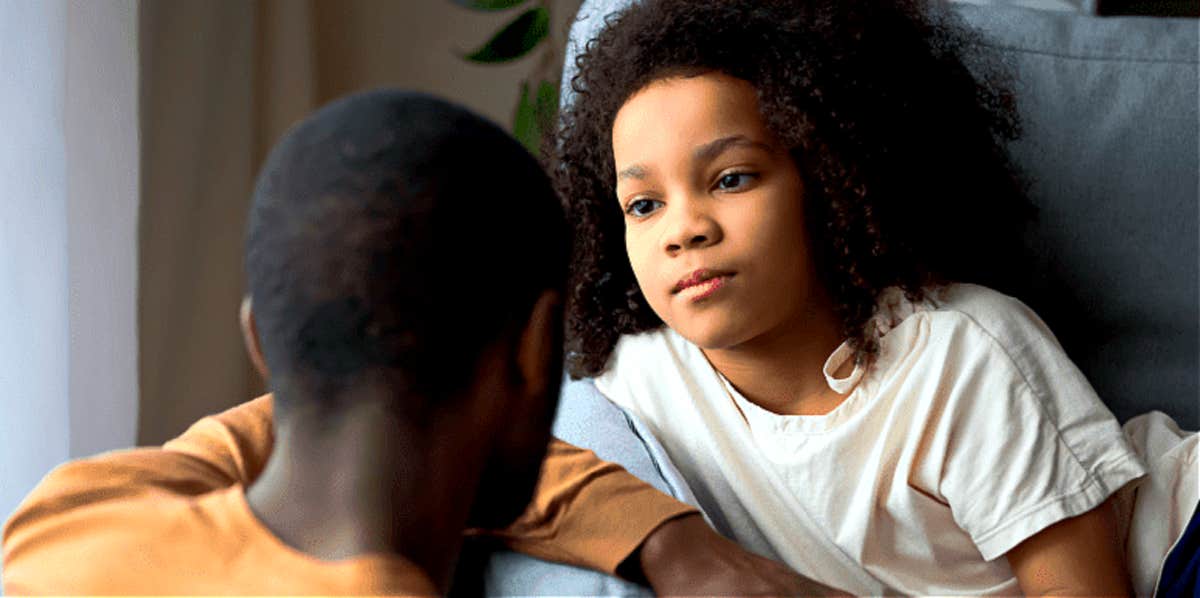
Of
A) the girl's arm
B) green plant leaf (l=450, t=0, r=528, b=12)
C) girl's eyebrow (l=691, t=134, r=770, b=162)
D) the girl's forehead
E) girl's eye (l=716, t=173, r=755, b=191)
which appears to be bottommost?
the girl's arm

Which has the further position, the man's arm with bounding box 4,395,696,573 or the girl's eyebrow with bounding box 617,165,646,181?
the girl's eyebrow with bounding box 617,165,646,181

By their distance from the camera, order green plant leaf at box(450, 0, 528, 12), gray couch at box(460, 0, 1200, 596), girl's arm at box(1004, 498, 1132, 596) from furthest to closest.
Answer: green plant leaf at box(450, 0, 528, 12) → gray couch at box(460, 0, 1200, 596) → girl's arm at box(1004, 498, 1132, 596)

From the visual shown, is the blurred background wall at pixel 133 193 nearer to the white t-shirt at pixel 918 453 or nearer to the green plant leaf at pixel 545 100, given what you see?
the green plant leaf at pixel 545 100

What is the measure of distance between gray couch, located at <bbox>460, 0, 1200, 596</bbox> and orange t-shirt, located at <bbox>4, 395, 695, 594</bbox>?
1.83 feet

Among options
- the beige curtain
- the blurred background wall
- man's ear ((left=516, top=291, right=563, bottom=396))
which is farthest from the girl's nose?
the beige curtain

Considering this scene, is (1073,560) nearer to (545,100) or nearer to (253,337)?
(253,337)

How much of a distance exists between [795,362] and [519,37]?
43.6 inches

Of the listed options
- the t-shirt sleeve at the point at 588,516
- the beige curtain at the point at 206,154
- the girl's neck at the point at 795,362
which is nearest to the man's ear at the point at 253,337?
the t-shirt sleeve at the point at 588,516

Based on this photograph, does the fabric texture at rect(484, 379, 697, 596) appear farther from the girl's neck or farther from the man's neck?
the man's neck

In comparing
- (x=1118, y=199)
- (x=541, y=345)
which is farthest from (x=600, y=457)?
(x=1118, y=199)

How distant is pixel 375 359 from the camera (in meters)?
0.51

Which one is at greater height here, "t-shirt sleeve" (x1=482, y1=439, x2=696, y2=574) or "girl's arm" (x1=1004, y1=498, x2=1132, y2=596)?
"t-shirt sleeve" (x1=482, y1=439, x2=696, y2=574)

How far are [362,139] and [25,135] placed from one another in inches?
38.3

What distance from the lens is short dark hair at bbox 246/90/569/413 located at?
50cm
